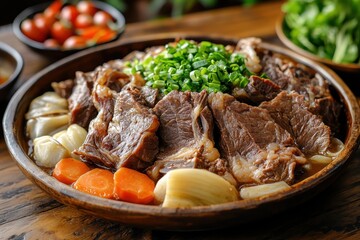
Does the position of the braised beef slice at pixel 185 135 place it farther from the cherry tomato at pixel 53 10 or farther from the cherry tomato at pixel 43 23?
the cherry tomato at pixel 53 10

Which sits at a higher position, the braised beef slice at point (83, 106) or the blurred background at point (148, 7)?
the braised beef slice at point (83, 106)

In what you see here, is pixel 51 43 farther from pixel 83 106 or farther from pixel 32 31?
pixel 83 106

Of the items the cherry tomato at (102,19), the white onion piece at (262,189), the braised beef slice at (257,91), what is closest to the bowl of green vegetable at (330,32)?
the braised beef slice at (257,91)

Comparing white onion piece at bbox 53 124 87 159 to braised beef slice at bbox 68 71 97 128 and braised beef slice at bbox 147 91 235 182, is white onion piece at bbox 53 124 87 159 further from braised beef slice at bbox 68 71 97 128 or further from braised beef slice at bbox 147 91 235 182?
braised beef slice at bbox 147 91 235 182

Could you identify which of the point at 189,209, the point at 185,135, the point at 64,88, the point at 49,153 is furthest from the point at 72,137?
the point at 189,209

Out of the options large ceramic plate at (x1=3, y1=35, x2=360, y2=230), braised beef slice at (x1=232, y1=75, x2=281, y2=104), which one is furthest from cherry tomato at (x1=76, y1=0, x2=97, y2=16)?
braised beef slice at (x1=232, y1=75, x2=281, y2=104)

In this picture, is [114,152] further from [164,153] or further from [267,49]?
[267,49]

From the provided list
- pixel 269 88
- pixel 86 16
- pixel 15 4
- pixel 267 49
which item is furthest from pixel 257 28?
pixel 15 4
